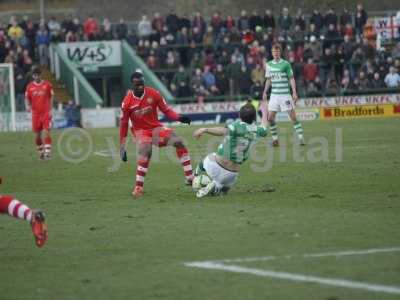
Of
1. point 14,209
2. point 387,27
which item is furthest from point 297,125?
point 387,27

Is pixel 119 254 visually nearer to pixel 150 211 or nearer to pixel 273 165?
pixel 150 211

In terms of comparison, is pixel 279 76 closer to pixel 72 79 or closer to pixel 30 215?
pixel 30 215

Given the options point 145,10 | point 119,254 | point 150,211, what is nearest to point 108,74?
point 145,10

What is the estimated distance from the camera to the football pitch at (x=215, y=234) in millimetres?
9156

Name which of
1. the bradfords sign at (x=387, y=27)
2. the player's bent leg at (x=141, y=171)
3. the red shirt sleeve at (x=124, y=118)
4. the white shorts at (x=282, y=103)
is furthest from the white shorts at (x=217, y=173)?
the bradfords sign at (x=387, y=27)

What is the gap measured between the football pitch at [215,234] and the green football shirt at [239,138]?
654 mm

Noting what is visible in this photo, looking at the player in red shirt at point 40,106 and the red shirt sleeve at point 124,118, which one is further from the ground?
the red shirt sleeve at point 124,118

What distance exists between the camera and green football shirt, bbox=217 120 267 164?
590 inches

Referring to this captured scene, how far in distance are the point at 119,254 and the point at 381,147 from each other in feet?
46.8

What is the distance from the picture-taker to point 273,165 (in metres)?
21.1

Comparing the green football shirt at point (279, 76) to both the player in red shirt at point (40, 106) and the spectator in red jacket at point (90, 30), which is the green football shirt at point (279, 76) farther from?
the spectator in red jacket at point (90, 30)

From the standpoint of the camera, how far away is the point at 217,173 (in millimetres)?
15250

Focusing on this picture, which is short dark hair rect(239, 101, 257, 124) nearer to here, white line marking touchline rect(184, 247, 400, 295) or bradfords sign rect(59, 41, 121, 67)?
white line marking touchline rect(184, 247, 400, 295)

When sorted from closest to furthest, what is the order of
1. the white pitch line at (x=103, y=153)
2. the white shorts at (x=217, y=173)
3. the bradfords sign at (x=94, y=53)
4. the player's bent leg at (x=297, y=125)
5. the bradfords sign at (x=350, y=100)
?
the white shorts at (x=217, y=173), the player's bent leg at (x=297, y=125), the white pitch line at (x=103, y=153), the bradfords sign at (x=350, y=100), the bradfords sign at (x=94, y=53)
